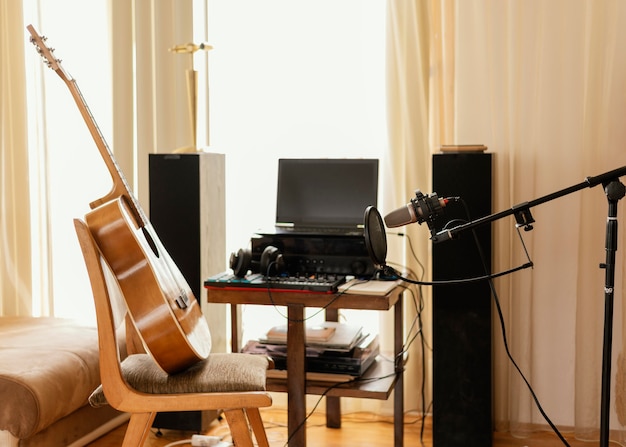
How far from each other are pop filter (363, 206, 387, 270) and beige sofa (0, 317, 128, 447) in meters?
1.36

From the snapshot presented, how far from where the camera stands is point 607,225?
1.99 meters

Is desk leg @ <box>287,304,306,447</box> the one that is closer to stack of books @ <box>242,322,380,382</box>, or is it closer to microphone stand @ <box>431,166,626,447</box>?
stack of books @ <box>242,322,380,382</box>

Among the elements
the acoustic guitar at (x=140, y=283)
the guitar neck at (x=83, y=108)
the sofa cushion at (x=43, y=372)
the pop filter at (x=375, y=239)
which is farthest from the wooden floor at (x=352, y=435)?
the pop filter at (x=375, y=239)

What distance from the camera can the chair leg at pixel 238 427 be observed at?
2221 millimetres

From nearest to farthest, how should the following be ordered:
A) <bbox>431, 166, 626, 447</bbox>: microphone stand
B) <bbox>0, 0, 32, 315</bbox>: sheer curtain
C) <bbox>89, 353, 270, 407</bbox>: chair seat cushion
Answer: <bbox>431, 166, 626, 447</bbox>: microphone stand < <bbox>89, 353, 270, 407</bbox>: chair seat cushion < <bbox>0, 0, 32, 315</bbox>: sheer curtain

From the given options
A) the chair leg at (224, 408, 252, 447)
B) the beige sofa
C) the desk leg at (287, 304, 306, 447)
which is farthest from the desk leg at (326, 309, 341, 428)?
the chair leg at (224, 408, 252, 447)

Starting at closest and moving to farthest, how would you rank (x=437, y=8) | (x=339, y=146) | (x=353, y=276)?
(x=353, y=276)
(x=437, y=8)
(x=339, y=146)

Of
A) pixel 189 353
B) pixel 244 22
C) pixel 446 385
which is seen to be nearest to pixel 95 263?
pixel 189 353

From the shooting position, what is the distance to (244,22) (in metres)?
3.55

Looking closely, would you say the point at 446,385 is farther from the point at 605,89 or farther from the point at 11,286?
the point at 11,286

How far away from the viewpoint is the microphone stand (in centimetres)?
190

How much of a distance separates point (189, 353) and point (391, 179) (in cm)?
139

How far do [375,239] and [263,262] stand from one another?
952 millimetres

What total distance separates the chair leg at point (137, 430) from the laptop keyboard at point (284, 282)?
695 millimetres
